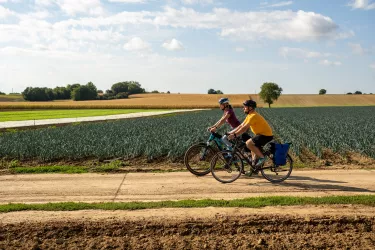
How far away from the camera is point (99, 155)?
1412 centimetres

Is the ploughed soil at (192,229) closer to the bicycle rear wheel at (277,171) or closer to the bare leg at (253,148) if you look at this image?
the bare leg at (253,148)

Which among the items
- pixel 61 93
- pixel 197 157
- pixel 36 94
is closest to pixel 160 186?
pixel 197 157

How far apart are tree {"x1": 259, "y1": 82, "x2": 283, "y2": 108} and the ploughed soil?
99.8m

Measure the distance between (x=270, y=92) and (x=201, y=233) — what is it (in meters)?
102

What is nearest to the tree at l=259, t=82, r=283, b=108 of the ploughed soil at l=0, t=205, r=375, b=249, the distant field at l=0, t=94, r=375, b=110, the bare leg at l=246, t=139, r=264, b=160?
the distant field at l=0, t=94, r=375, b=110

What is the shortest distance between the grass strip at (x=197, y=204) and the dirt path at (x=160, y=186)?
65 cm

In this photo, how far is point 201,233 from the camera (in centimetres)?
629

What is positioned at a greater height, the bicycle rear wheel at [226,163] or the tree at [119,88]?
the tree at [119,88]

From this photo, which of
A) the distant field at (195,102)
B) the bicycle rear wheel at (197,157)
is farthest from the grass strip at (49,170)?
the distant field at (195,102)

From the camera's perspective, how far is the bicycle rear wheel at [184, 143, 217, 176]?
1088cm

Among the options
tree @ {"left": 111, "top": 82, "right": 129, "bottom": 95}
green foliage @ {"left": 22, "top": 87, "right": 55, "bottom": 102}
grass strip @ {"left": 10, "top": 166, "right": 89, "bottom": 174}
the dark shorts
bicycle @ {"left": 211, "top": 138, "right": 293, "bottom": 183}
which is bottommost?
grass strip @ {"left": 10, "top": 166, "right": 89, "bottom": 174}

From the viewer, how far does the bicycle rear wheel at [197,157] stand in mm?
10880

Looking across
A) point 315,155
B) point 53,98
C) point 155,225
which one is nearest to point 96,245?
point 155,225

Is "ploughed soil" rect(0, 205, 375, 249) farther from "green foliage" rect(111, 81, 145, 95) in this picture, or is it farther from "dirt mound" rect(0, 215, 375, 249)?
"green foliage" rect(111, 81, 145, 95)
